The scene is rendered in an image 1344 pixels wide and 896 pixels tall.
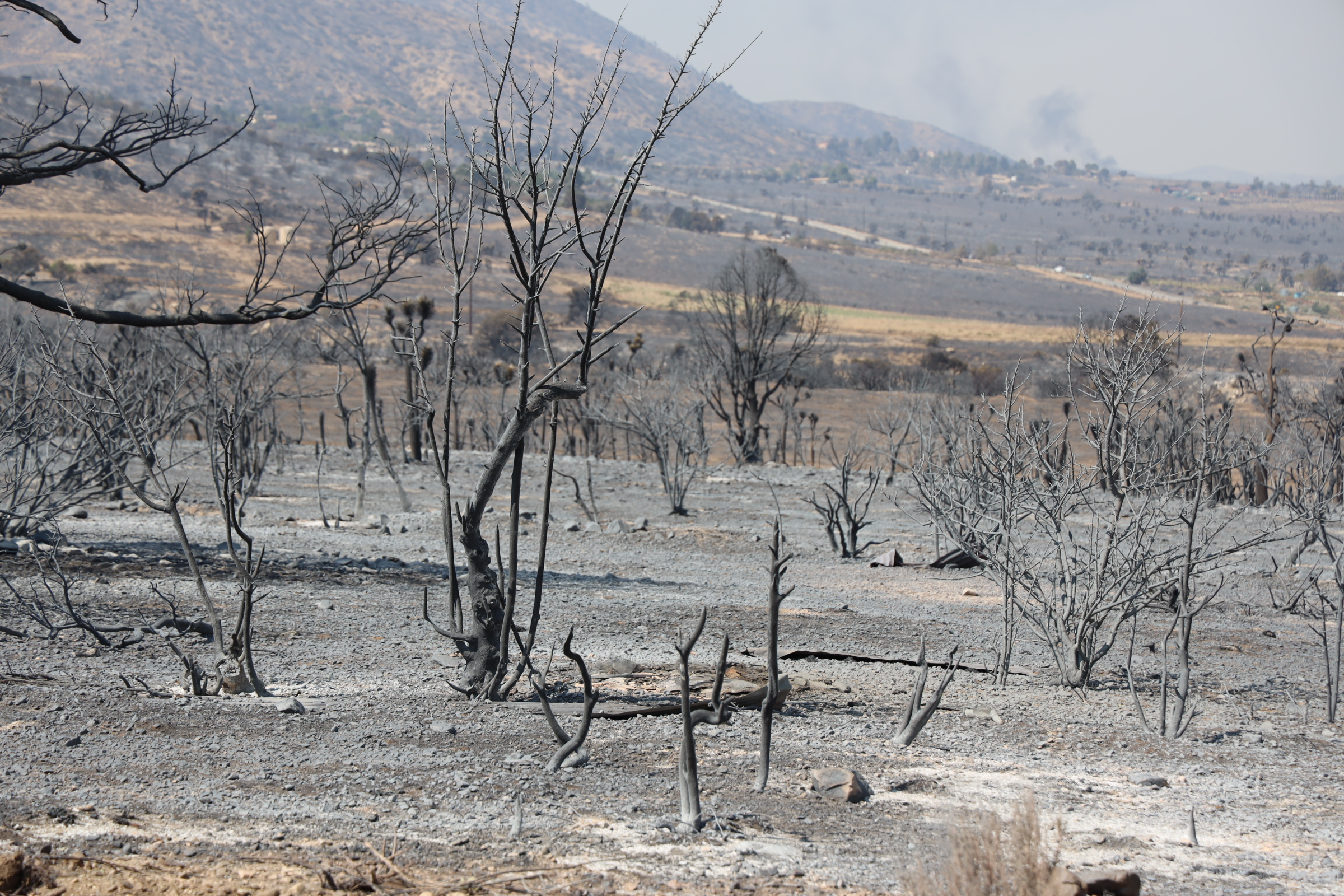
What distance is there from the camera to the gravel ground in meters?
3.83

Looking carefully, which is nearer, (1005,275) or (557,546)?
(557,546)

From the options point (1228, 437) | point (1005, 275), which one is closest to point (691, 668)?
point (1228, 437)

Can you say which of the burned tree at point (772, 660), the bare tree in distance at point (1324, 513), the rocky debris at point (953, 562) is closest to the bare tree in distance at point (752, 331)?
the bare tree in distance at point (1324, 513)

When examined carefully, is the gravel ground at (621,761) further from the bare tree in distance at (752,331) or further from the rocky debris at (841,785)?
the bare tree in distance at (752,331)

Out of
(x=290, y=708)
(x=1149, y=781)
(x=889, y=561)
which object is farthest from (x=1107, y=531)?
(x=889, y=561)

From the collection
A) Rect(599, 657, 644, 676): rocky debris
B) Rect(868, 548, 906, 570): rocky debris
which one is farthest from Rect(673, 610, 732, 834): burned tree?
Rect(868, 548, 906, 570): rocky debris

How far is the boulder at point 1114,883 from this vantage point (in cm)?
328

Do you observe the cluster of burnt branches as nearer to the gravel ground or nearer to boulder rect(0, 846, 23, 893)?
the gravel ground

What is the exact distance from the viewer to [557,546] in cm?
1420

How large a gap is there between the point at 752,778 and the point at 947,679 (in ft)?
4.05

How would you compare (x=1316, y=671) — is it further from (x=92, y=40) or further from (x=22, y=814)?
(x=92, y=40)

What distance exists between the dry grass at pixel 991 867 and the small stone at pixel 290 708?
133 inches

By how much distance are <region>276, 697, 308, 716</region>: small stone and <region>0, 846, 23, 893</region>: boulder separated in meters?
2.02

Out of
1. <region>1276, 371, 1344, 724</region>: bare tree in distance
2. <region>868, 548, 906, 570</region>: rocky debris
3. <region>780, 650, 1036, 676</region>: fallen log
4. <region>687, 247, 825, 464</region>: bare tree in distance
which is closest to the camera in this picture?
<region>1276, 371, 1344, 724</region>: bare tree in distance
